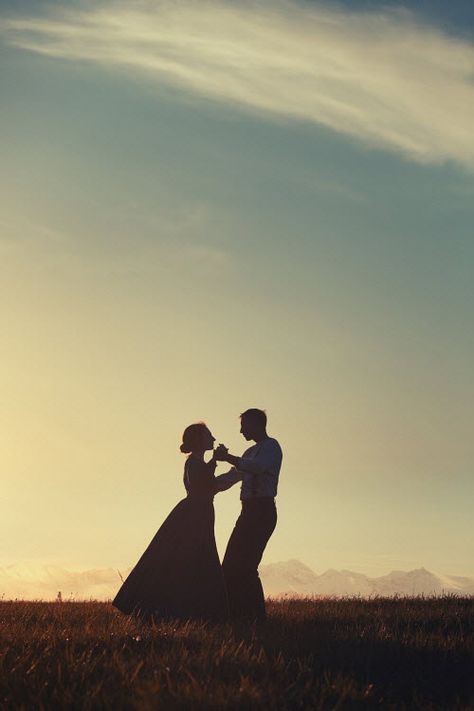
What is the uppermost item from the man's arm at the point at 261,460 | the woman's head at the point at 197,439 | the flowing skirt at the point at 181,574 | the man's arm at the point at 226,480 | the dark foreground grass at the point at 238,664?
A: the woman's head at the point at 197,439

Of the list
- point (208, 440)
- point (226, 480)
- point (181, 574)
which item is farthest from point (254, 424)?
point (181, 574)

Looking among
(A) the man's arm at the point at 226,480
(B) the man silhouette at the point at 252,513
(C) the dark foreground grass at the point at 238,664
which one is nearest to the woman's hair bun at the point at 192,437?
(B) the man silhouette at the point at 252,513

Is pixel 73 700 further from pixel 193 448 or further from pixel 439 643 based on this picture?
pixel 193 448

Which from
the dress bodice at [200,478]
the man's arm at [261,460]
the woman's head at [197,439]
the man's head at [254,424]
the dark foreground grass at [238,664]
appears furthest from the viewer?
the woman's head at [197,439]

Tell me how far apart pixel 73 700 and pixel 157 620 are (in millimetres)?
5709

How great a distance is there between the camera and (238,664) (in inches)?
273

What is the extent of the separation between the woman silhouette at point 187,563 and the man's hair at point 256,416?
2.45 ft

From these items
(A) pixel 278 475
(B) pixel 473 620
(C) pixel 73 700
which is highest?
(A) pixel 278 475

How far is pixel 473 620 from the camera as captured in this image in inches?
452

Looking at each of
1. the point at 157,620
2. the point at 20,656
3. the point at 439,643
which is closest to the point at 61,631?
the point at 20,656

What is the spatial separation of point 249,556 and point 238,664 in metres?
5.07

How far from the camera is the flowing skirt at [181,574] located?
11602mm

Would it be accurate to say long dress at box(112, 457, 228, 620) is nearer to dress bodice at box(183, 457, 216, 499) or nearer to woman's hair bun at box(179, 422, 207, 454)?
dress bodice at box(183, 457, 216, 499)

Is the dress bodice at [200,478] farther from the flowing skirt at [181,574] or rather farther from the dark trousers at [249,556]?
the dark trousers at [249,556]
